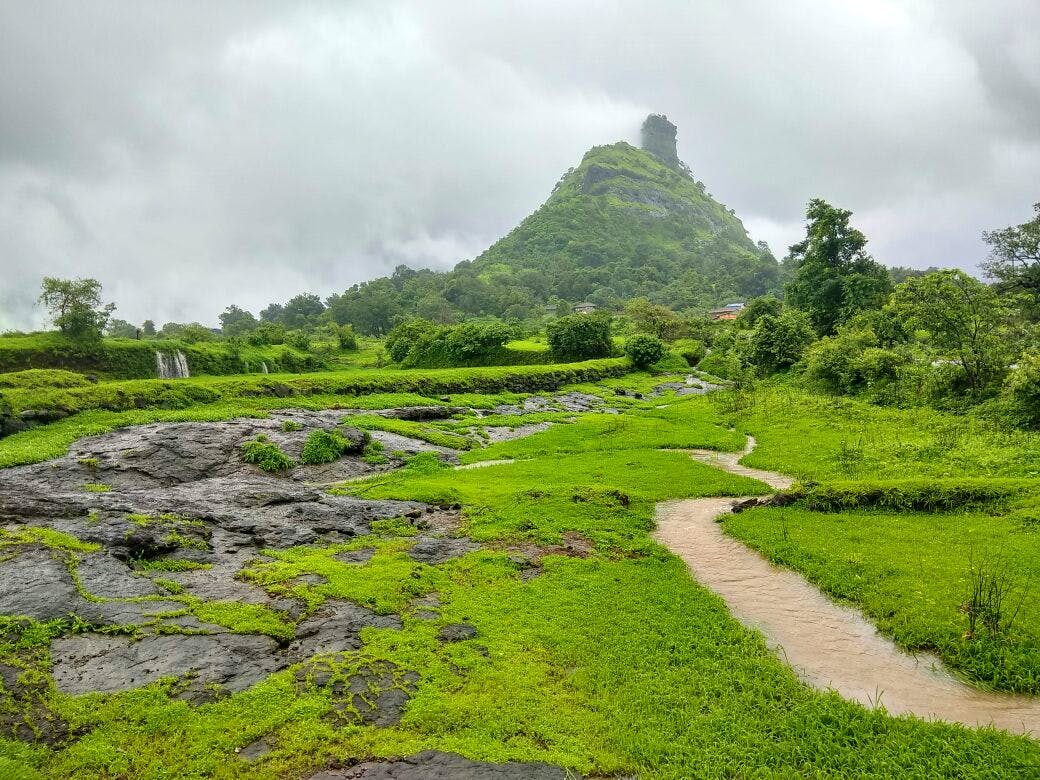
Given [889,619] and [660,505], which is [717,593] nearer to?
[889,619]

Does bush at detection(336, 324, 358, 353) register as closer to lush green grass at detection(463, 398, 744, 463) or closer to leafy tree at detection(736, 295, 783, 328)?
lush green grass at detection(463, 398, 744, 463)

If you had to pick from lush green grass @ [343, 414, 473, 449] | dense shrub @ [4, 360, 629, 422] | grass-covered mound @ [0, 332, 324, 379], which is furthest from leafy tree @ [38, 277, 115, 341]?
lush green grass @ [343, 414, 473, 449]

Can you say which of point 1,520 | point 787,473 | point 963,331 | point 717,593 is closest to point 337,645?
point 717,593

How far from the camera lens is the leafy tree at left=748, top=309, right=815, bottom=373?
54.8 m

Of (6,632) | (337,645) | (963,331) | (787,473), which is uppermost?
(963,331)

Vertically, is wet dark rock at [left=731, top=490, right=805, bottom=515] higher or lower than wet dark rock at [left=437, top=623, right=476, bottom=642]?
lower

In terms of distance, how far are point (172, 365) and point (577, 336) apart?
4920 cm

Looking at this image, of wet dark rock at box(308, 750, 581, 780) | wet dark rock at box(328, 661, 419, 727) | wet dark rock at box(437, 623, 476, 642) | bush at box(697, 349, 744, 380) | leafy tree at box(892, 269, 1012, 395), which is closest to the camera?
wet dark rock at box(308, 750, 581, 780)

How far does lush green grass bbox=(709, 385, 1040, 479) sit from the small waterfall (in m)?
51.9

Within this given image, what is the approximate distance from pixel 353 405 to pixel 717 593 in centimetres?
3141

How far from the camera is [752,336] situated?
5847 centimetres

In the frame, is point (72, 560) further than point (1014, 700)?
Yes

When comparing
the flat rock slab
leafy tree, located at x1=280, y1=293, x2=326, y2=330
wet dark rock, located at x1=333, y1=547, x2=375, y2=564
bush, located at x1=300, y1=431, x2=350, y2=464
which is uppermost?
leafy tree, located at x1=280, y1=293, x2=326, y2=330

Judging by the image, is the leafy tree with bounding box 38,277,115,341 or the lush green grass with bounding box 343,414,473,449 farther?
the leafy tree with bounding box 38,277,115,341
